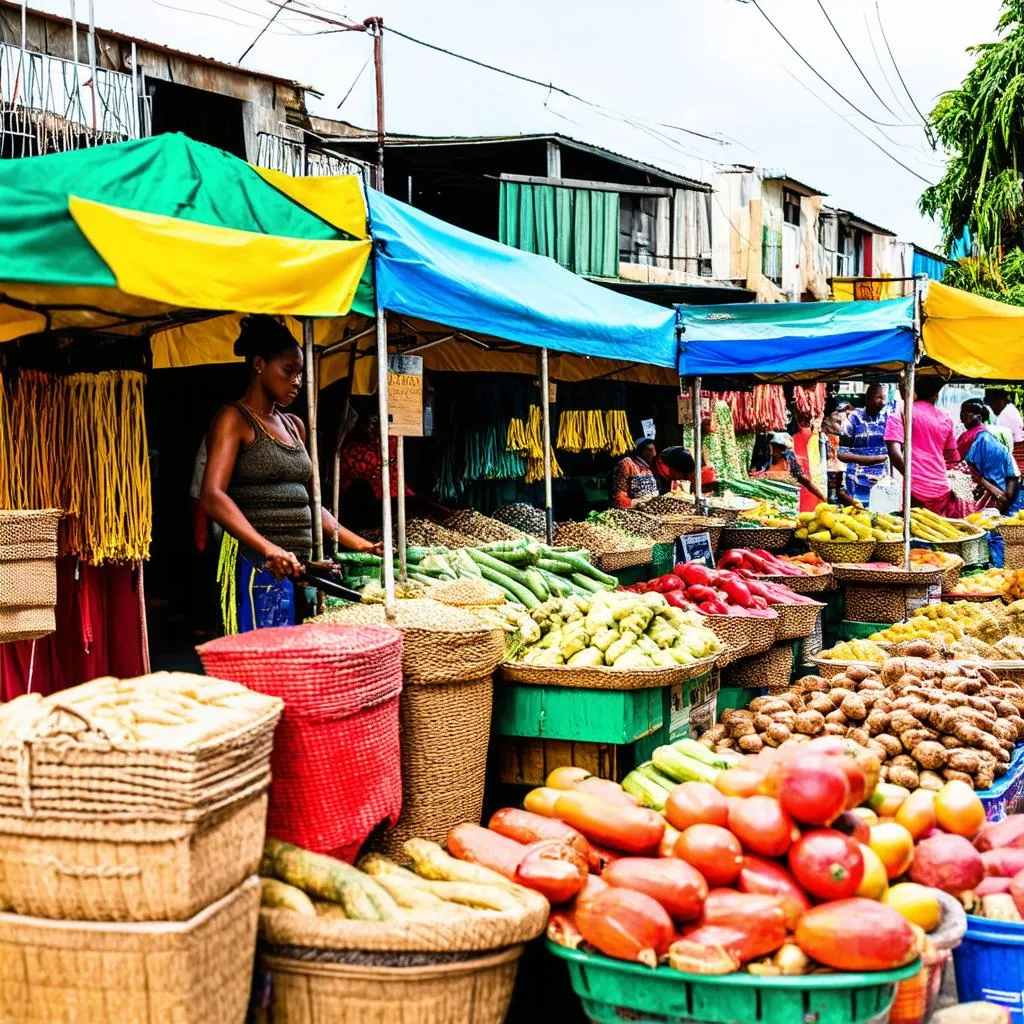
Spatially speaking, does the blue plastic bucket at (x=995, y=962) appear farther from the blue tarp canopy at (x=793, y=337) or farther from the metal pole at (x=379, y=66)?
the metal pole at (x=379, y=66)

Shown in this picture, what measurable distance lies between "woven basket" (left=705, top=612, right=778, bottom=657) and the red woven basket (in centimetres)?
270

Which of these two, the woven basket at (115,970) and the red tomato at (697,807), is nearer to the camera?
the woven basket at (115,970)

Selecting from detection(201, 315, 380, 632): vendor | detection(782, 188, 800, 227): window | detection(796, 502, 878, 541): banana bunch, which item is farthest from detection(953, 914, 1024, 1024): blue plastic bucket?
detection(782, 188, 800, 227): window

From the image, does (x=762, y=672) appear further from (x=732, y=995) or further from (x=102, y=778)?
(x=102, y=778)

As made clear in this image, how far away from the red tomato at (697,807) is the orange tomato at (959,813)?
2.84ft

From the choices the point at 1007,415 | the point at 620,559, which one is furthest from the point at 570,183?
the point at 620,559

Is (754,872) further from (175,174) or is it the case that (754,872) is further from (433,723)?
(175,174)

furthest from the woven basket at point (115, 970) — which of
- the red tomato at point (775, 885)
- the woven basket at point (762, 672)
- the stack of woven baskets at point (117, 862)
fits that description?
the woven basket at point (762, 672)

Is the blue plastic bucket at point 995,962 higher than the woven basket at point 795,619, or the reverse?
the woven basket at point 795,619

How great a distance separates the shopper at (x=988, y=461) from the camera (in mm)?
10570

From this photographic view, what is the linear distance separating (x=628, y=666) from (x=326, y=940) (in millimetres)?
1748

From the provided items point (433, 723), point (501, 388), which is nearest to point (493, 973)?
point (433, 723)

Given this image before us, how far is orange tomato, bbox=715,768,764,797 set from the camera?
3.18 meters

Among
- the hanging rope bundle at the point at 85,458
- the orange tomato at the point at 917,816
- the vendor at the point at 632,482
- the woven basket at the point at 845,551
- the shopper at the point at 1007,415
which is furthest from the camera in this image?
the shopper at the point at 1007,415
